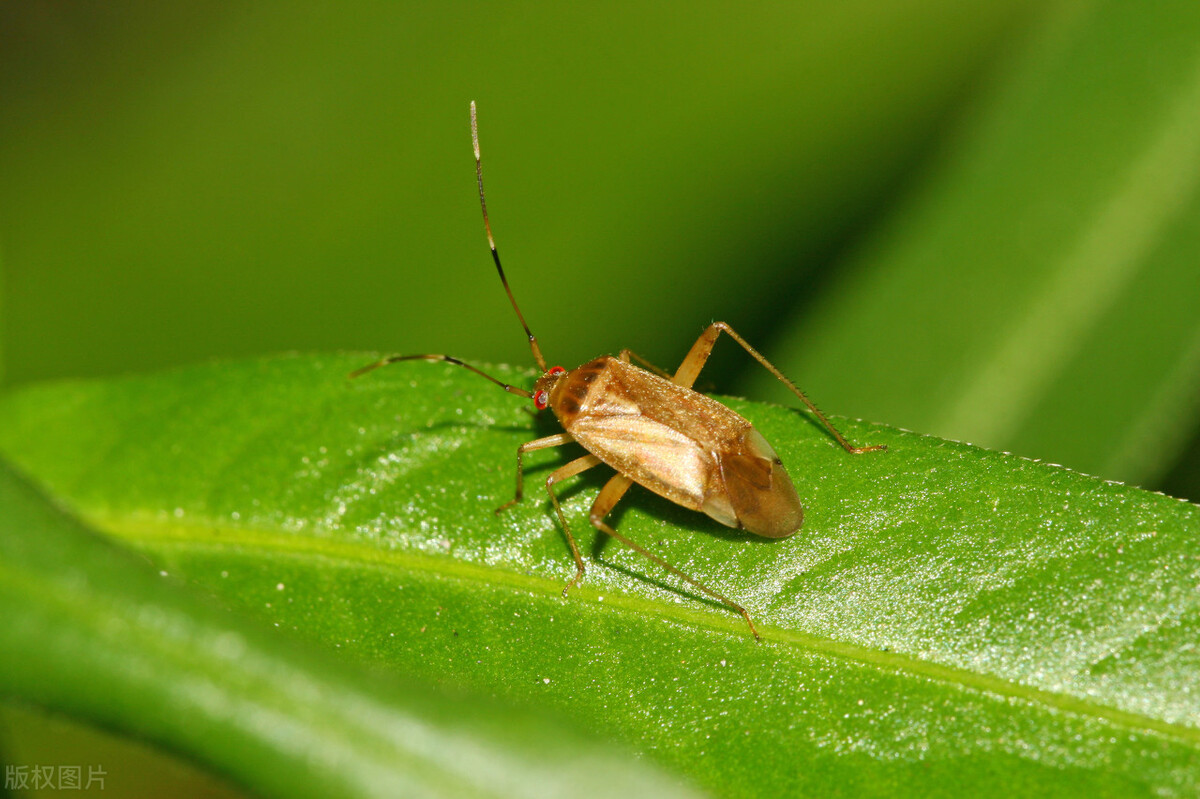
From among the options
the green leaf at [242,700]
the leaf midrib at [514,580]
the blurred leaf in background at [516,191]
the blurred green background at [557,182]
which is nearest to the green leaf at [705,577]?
the leaf midrib at [514,580]

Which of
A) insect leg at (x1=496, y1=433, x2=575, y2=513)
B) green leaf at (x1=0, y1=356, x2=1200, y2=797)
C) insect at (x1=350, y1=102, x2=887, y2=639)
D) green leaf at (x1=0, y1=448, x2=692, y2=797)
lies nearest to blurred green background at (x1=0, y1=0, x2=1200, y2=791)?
insect at (x1=350, y1=102, x2=887, y2=639)

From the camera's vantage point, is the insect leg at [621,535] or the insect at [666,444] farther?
the insect at [666,444]

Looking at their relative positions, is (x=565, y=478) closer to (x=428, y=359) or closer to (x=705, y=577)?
(x=428, y=359)

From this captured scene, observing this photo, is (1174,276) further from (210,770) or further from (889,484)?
(210,770)

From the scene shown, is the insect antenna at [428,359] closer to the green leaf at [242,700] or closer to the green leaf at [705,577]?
the green leaf at [705,577]

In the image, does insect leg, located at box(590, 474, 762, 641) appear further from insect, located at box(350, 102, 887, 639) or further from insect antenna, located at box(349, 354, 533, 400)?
insect antenna, located at box(349, 354, 533, 400)

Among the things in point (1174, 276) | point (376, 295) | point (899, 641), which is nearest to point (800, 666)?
point (899, 641)

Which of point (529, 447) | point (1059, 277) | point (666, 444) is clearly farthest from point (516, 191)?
point (1059, 277)
